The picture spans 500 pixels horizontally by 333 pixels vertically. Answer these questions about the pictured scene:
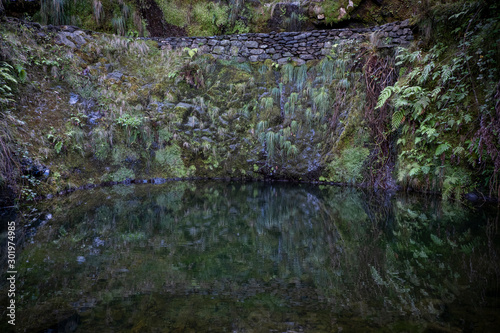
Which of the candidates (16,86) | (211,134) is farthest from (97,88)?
(211,134)

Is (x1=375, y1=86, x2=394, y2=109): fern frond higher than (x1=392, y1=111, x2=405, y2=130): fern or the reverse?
higher

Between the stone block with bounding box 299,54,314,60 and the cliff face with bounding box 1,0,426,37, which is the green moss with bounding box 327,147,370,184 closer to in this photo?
the stone block with bounding box 299,54,314,60

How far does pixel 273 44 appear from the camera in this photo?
Answer: 425 inches

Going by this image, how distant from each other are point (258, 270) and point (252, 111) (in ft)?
27.0

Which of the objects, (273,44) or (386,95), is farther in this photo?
(273,44)

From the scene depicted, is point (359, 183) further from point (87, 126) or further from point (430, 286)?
point (87, 126)

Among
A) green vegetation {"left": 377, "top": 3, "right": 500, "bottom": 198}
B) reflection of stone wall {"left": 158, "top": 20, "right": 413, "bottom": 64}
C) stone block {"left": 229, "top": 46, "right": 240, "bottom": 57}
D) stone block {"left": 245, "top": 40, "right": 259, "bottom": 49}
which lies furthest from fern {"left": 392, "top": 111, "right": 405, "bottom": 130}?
stone block {"left": 229, "top": 46, "right": 240, "bottom": 57}

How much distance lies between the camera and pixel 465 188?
6.07m

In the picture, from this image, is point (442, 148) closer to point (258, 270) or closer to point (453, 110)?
point (453, 110)

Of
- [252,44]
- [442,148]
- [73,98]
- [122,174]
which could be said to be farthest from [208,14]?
[442,148]

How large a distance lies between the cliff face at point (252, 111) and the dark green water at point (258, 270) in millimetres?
1898

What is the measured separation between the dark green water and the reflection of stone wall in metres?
7.07

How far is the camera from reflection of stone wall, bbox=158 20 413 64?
33.4ft

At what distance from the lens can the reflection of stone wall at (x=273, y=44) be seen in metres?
10.2
